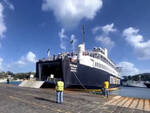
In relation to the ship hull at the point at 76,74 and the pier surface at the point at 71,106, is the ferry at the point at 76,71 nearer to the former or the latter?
the ship hull at the point at 76,74

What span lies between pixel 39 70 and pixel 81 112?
16089 mm

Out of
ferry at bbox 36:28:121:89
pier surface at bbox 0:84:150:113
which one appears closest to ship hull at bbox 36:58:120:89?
ferry at bbox 36:28:121:89

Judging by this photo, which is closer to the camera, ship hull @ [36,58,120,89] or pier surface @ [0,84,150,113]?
pier surface @ [0,84,150,113]

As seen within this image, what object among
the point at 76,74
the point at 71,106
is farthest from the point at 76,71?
the point at 71,106

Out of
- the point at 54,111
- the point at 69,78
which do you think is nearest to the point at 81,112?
the point at 54,111

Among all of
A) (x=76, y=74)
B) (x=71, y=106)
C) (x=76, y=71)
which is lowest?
(x=71, y=106)

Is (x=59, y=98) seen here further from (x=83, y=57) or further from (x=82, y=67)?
(x=83, y=57)

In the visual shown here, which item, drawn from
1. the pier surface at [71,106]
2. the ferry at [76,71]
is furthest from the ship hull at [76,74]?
the pier surface at [71,106]

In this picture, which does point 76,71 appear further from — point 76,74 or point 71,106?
point 71,106

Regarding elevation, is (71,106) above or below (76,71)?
below

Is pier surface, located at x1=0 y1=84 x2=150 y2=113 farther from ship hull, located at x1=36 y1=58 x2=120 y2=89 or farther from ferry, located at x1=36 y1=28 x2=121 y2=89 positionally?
ferry, located at x1=36 y1=28 x2=121 y2=89

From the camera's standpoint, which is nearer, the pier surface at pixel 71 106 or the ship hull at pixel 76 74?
the pier surface at pixel 71 106

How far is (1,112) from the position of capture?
208 inches

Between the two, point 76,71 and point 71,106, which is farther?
point 76,71
